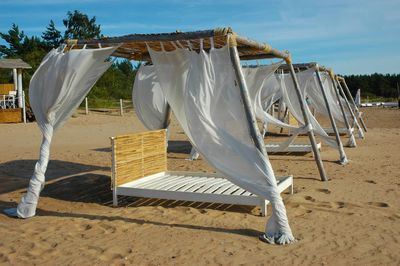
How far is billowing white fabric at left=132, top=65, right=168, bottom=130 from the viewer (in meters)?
7.67

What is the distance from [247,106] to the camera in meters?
4.62

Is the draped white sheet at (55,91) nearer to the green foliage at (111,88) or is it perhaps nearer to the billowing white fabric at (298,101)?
the billowing white fabric at (298,101)

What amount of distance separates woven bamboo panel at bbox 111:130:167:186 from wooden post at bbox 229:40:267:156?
196cm

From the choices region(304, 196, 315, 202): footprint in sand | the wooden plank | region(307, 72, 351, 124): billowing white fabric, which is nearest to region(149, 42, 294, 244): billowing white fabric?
region(304, 196, 315, 202): footprint in sand

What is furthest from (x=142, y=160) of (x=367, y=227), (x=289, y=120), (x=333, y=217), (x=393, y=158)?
(x=289, y=120)

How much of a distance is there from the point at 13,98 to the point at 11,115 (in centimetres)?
104

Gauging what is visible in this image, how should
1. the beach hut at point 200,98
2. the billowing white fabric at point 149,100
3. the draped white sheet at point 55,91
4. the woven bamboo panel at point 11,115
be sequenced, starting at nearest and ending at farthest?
the beach hut at point 200,98 < the draped white sheet at point 55,91 < the billowing white fabric at point 149,100 < the woven bamboo panel at point 11,115

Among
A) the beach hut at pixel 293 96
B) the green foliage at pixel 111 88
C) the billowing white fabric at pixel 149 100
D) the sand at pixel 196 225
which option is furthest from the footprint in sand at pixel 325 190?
the green foliage at pixel 111 88

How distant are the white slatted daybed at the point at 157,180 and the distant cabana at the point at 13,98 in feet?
45.6

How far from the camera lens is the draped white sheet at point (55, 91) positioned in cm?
520

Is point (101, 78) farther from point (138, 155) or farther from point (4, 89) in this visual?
point (138, 155)

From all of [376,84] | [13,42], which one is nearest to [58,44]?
[13,42]

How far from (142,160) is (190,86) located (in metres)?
2.02

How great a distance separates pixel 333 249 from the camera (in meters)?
4.02
